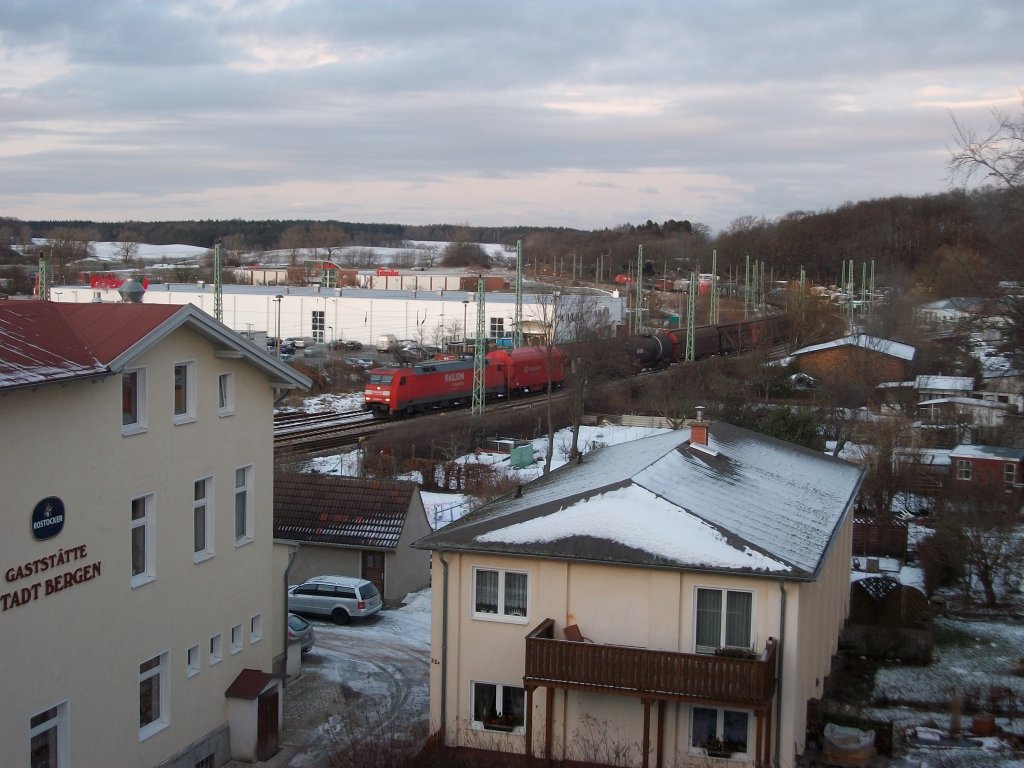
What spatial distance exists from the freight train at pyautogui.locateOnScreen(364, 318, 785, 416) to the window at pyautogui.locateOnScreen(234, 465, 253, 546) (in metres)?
26.5

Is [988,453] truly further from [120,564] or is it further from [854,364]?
[120,564]

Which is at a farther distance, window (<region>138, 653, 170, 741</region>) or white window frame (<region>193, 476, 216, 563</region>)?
white window frame (<region>193, 476, 216, 563</region>)

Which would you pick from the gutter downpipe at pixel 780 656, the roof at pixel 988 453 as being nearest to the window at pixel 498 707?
the gutter downpipe at pixel 780 656

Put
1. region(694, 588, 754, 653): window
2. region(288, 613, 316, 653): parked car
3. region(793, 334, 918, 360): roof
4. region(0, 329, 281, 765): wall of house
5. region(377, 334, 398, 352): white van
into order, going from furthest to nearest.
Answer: region(377, 334, 398, 352): white van < region(793, 334, 918, 360): roof < region(288, 613, 316, 653): parked car < region(694, 588, 754, 653): window < region(0, 329, 281, 765): wall of house

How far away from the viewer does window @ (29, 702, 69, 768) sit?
10836 mm

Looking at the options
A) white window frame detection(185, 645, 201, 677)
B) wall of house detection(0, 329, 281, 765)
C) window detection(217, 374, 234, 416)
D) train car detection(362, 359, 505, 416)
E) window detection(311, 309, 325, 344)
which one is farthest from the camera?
window detection(311, 309, 325, 344)

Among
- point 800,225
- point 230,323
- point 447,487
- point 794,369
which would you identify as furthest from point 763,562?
point 800,225

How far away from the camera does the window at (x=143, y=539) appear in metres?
12.6

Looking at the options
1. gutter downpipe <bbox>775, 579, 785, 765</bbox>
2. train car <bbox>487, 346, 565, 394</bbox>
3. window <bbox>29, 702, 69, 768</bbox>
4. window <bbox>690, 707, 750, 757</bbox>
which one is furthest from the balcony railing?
train car <bbox>487, 346, 565, 394</bbox>

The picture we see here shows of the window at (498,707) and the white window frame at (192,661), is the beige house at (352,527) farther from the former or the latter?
the window at (498,707)

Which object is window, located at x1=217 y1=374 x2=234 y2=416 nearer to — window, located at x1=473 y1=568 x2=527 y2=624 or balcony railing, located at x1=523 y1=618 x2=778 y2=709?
window, located at x1=473 y1=568 x2=527 y2=624

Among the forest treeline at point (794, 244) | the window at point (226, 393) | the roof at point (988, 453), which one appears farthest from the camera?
the forest treeline at point (794, 244)

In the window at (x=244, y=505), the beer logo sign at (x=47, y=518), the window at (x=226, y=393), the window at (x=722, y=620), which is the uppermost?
the window at (x=226, y=393)

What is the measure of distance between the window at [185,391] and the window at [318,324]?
56311 millimetres
